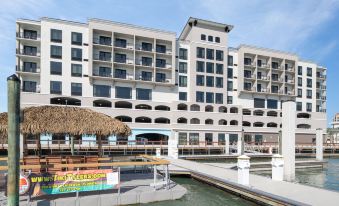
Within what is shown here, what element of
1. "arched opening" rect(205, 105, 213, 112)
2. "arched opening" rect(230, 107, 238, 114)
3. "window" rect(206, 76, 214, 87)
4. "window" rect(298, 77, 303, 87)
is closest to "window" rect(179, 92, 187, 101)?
"arched opening" rect(205, 105, 213, 112)

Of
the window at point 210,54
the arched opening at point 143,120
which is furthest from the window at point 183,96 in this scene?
the window at point 210,54

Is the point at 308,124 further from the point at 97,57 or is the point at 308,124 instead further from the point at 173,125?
the point at 97,57

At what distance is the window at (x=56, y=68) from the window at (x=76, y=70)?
1832mm

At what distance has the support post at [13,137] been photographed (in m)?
6.55

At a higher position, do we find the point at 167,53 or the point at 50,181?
the point at 167,53

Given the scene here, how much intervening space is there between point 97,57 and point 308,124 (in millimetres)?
47876

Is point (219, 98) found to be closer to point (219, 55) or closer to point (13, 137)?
point (219, 55)

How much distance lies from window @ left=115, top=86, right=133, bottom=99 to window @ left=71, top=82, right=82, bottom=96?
586 centimetres

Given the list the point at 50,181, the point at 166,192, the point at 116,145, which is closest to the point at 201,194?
the point at 166,192

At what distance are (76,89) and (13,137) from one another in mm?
33617

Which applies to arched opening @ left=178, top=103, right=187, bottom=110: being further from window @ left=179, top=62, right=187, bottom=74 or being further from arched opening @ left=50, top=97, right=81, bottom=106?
arched opening @ left=50, top=97, right=81, bottom=106

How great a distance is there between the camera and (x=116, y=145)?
32.7 meters

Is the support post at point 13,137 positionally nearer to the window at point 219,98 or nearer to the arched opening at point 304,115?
the window at point 219,98

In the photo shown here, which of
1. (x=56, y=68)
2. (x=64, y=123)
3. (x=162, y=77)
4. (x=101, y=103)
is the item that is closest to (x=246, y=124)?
(x=162, y=77)
